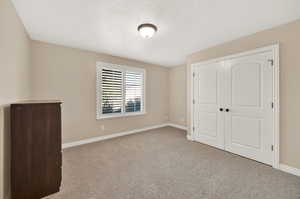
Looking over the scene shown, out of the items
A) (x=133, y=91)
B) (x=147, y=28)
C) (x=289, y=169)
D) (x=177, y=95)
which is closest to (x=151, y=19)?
(x=147, y=28)

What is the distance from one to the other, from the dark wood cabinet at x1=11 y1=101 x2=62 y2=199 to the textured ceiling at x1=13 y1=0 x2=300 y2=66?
136 cm

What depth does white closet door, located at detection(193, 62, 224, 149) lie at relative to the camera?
309 cm

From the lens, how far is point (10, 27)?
1638 millimetres

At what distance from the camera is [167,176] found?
2066 millimetres

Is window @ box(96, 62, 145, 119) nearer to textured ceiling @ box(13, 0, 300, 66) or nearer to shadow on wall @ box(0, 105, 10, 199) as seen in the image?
textured ceiling @ box(13, 0, 300, 66)

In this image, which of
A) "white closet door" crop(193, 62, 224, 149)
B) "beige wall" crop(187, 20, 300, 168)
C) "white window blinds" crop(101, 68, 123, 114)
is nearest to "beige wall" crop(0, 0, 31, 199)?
"white window blinds" crop(101, 68, 123, 114)

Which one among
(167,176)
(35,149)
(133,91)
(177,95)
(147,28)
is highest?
(147,28)

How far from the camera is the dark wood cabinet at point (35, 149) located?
153 cm

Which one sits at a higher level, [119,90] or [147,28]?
[147,28]

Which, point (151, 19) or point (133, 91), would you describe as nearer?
point (151, 19)

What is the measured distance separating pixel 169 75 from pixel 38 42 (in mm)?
4177

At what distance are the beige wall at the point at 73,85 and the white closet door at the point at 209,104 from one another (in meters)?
2.16

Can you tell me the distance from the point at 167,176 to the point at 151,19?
8.12 ft

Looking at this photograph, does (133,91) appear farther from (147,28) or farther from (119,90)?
(147,28)
